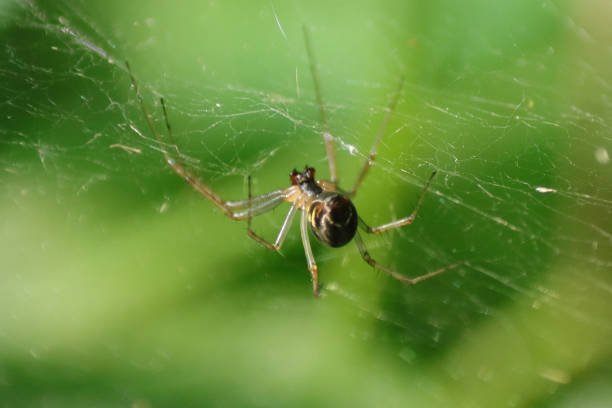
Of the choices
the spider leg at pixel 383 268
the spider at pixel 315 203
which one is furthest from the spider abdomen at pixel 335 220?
the spider leg at pixel 383 268

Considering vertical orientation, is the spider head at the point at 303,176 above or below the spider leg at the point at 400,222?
above

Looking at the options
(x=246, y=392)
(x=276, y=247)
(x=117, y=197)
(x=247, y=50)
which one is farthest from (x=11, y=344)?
(x=247, y=50)

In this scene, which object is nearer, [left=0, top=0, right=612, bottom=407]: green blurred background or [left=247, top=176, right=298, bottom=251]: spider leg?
[left=0, top=0, right=612, bottom=407]: green blurred background

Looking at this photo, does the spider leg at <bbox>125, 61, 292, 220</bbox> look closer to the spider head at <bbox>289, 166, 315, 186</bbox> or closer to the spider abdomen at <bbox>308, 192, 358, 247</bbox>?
the spider head at <bbox>289, 166, 315, 186</bbox>

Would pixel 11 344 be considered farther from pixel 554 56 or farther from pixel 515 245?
pixel 554 56

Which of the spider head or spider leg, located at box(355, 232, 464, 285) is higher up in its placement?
the spider head

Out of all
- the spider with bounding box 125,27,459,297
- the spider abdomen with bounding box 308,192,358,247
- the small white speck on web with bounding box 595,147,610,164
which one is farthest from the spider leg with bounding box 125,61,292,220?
the small white speck on web with bounding box 595,147,610,164

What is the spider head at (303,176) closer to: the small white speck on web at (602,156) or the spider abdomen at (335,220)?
the spider abdomen at (335,220)
